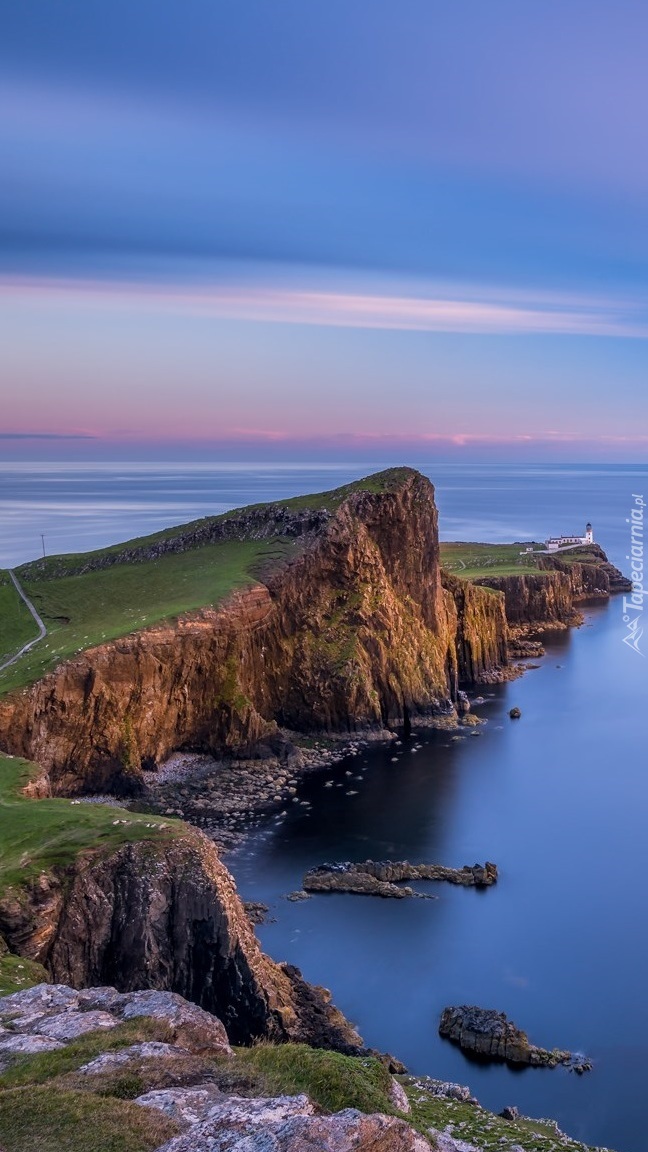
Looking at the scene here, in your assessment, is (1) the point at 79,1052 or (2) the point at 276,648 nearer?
(1) the point at 79,1052

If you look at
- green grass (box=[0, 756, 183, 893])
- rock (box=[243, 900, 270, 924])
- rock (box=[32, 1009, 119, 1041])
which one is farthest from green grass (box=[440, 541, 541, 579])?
rock (box=[32, 1009, 119, 1041])

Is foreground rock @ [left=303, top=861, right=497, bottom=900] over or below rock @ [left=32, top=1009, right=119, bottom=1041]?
below

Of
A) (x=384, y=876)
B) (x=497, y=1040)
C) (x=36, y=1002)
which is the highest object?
(x=36, y=1002)

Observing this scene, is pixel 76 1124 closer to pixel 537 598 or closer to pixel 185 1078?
pixel 185 1078

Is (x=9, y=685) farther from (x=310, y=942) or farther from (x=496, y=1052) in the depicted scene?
(x=496, y=1052)

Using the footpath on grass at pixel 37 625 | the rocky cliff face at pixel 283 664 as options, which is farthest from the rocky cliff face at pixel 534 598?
the footpath on grass at pixel 37 625

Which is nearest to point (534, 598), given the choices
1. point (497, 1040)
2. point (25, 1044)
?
point (497, 1040)

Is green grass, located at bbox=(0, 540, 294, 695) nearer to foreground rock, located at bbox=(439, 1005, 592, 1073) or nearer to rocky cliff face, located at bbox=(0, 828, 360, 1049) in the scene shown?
rocky cliff face, located at bbox=(0, 828, 360, 1049)
